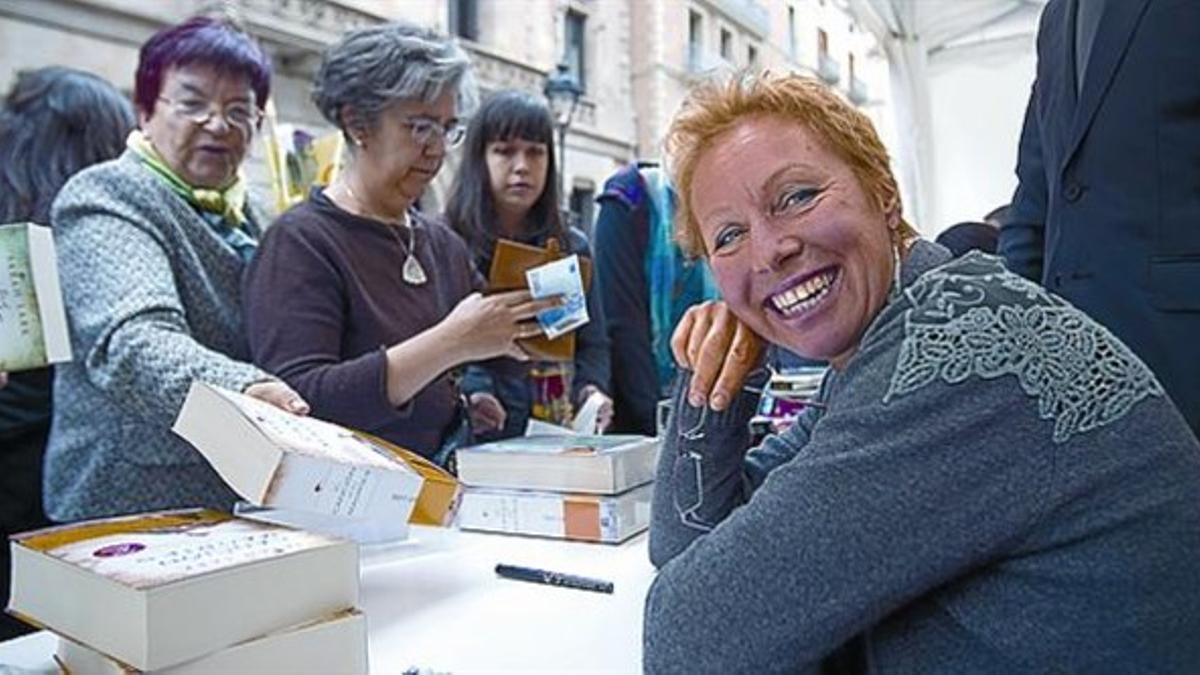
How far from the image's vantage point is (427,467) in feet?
2.58

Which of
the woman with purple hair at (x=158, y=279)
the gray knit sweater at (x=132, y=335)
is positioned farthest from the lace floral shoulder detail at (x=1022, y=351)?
the gray knit sweater at (x=132, y=335)

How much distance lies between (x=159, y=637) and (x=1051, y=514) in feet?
1.60

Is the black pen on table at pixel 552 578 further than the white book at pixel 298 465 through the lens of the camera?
Yes

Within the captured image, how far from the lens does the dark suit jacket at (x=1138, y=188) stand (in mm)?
1029

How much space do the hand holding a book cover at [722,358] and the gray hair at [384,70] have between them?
1.79 feet

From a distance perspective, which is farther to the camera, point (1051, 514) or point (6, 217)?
point (6, 217)

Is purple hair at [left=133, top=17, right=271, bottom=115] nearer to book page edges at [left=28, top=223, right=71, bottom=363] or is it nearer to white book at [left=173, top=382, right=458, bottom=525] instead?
book page edges at [left=28, top=223, right=71, bottom=363]

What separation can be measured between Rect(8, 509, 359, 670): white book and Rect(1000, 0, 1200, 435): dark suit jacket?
0.91m

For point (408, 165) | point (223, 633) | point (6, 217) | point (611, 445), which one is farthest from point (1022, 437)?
point (6, 217)

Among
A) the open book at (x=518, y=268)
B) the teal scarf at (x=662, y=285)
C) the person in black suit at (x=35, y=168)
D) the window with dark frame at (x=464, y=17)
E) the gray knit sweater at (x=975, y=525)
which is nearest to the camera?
the gray knit sweater at (x=975, y=525)

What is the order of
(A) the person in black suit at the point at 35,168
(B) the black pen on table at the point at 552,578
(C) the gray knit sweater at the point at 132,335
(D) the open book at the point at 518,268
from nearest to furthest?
(B) the black pen on table at the point at 552,578
(C) the gray knit sweater at the point at 132,335
(D) the open book at the point at 518,268
(A) the person in black suit at the point at 35,168

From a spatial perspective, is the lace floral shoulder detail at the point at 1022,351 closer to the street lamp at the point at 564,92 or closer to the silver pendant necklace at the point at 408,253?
the silver pendant necklace at the point at 408,253

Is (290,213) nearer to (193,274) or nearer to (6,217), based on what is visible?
(193,274)

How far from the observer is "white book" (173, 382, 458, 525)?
24.7 inches
